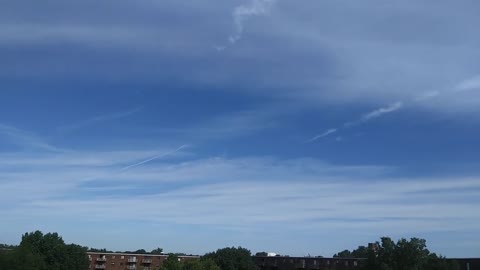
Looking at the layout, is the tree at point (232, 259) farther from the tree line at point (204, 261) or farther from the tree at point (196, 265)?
the tree at point (196, 265)

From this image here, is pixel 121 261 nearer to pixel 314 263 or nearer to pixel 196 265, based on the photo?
pixel 314 263

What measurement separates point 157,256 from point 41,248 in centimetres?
5503

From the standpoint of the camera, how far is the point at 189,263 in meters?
125

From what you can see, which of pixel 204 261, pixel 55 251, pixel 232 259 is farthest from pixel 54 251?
pixel 232 259

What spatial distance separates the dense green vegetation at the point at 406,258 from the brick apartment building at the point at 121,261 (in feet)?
263

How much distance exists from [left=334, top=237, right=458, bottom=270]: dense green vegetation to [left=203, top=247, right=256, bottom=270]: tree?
166 feet

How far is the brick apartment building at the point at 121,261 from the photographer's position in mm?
186250

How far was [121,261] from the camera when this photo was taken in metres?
188

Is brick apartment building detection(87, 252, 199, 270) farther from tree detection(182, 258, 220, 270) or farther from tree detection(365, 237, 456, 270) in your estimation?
tree detection(365, 237, 456, 270)

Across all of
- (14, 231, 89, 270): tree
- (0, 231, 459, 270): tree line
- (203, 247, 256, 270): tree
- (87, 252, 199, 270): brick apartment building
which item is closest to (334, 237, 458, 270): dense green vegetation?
(0, 231, 459, 270): tree line

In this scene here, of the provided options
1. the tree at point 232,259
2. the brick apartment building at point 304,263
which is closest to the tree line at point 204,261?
the tree at point 232,259

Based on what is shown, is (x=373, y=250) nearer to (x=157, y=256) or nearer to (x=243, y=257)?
(x=243, y=257)

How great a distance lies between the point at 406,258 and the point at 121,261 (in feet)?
334

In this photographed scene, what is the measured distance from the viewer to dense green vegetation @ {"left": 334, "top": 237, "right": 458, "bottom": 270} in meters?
117
